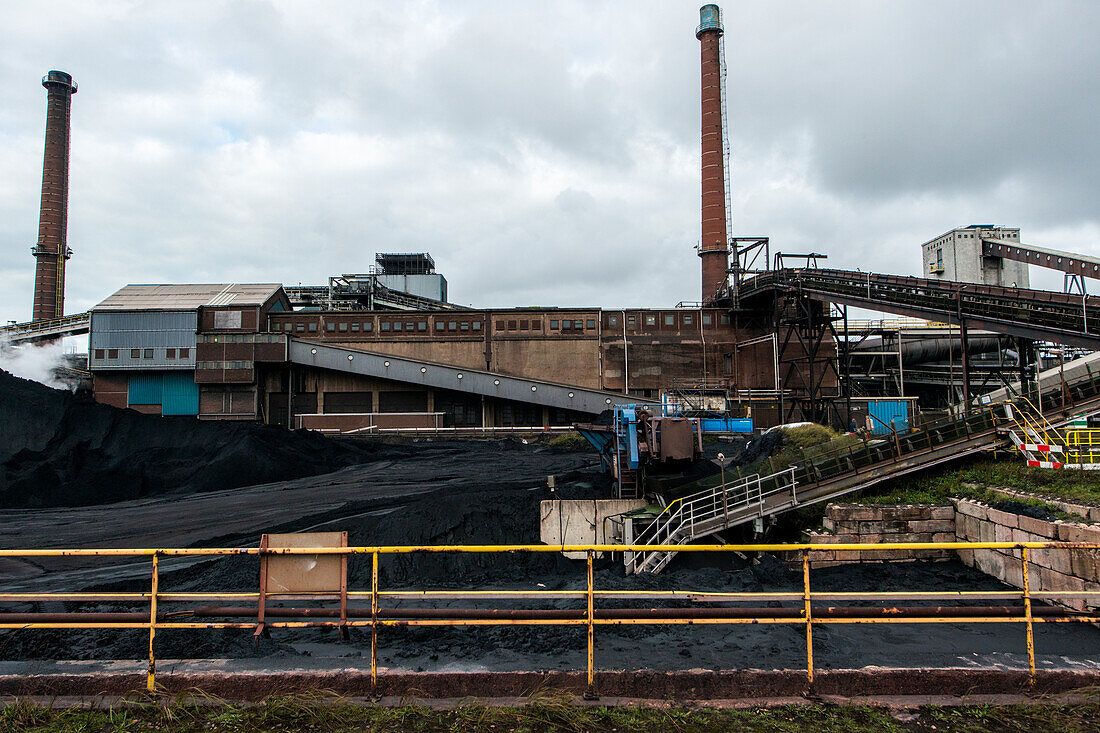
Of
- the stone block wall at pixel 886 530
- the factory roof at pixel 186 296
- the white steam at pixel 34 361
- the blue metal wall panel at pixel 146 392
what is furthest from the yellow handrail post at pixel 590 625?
the white steam at pixel 34 361

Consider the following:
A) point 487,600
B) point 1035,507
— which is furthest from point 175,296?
point 1035,507

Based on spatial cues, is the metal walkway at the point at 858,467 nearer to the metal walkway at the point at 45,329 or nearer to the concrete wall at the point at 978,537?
the concrete wall at the point at 978,537

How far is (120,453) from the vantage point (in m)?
26.7

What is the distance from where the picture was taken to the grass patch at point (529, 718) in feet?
13.8

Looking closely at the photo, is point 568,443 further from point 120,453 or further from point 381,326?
point 120,453

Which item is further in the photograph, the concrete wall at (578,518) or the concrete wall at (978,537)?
the concrete wall at (578,518)

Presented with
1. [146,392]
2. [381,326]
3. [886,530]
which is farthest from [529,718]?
[146,392]

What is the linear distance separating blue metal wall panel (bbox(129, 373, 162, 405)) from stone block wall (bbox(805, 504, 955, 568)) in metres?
46.5

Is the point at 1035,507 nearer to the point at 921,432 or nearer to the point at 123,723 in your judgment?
the point at 921,432

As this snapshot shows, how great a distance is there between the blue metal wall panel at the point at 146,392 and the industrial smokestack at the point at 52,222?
25.1m

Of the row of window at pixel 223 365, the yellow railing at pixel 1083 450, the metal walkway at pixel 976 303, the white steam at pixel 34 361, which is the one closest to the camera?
the yellow railing at pixel 1083 450

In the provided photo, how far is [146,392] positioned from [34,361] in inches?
566

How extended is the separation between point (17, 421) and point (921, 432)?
3399cm

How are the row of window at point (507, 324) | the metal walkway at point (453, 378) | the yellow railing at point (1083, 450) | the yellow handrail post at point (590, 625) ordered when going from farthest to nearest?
the row of window at point (507, 324) → the metal walkway at point (453, 378) → the yellow railing at point (1083, 450) → the yellow handrail post at point (590, 625)
